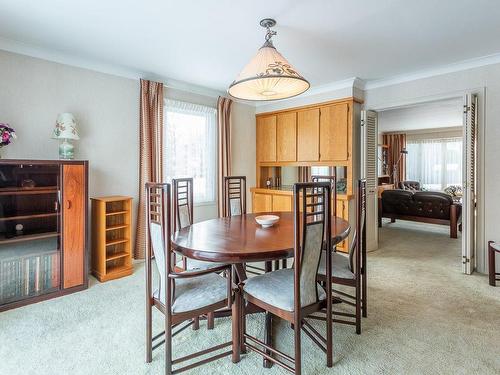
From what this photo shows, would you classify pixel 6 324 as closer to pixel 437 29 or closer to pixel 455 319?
pixel 455 319

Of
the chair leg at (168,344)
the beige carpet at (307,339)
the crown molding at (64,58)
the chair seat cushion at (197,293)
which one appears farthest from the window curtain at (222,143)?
the chair leg at (168,344)

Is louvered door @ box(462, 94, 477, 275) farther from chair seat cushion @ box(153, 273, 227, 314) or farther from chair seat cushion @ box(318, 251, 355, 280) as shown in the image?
chair seat cushion @ box(153, 273, 227, 314)

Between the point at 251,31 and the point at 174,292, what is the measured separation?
2311mm

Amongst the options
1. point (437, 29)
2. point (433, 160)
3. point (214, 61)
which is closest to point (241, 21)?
point (214, 61)

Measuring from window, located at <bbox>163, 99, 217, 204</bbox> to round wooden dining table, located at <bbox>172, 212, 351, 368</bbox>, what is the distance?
6.21ft

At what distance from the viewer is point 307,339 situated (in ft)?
6.97

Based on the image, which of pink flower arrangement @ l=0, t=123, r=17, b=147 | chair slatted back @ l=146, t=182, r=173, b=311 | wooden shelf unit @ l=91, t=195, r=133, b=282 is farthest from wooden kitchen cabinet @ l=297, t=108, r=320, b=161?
pink flower arrangement @ l=0, t=123, r=17, b=147

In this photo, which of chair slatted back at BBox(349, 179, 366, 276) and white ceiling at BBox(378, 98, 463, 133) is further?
white ceiling at BBox(378, 98, 463, 133)

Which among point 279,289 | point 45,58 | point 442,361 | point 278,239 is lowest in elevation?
point 442,361

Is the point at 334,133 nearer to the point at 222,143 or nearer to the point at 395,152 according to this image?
the point at 222,143

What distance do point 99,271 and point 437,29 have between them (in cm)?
420

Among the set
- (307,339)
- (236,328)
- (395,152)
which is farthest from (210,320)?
(395,152)

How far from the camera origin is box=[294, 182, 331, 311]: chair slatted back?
1.60m

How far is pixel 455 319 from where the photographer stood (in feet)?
7.85
